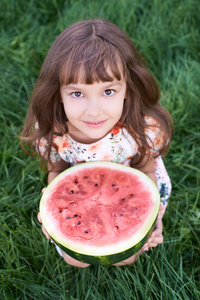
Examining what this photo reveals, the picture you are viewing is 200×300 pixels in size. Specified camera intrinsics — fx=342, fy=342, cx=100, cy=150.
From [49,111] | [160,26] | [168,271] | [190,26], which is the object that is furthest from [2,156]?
[190,26]

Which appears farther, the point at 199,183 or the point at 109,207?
the point at 199,183

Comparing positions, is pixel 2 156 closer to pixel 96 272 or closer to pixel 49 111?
pixel 49 111

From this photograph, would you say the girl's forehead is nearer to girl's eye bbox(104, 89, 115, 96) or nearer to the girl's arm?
girl's eye bbox(104, 89, 115, 96)

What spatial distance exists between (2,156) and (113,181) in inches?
45.6

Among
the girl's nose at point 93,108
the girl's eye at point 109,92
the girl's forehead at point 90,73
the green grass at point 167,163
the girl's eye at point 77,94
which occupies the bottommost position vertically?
the green grass at point 167,163

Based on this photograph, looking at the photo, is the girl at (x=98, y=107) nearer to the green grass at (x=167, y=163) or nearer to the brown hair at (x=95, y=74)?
the brown hair at (x=95, y=74)

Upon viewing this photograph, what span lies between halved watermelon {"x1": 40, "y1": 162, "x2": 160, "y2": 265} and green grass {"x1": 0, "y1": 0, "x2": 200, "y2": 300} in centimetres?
40

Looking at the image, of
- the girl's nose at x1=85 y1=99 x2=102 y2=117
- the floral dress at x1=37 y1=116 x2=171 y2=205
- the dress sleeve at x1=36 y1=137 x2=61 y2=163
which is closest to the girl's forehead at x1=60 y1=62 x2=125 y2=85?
the girl's nose at x1=85 y1=99 x2=102 y2=117

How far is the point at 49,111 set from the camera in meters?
2.00

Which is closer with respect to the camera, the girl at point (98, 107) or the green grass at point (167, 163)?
the girl at point (98, 107)

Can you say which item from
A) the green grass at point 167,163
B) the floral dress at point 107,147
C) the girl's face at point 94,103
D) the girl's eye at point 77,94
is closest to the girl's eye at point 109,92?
the girl's face at point 94,103

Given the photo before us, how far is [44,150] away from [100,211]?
66cm

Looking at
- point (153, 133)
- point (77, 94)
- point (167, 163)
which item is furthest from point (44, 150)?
point (167, 163)

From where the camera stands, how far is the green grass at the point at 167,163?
2051 millimetres
